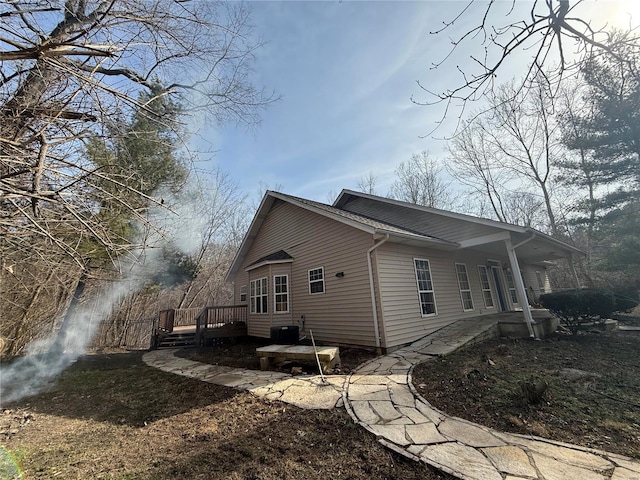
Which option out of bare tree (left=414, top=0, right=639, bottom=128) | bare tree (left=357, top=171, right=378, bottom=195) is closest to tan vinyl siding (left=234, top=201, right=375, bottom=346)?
bare tree (left=414, top=0, right=639, bottom=128)

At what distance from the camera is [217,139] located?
368 centimetres

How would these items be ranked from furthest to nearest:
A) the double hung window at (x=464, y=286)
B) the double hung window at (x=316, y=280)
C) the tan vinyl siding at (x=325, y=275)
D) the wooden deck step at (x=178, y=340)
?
the wooden deck step at (x=178, y=340), the double hung window at (x=464, y=286), the double hung window at (x=316, y=280), the tan vinyl siding at (x=325, y=275)

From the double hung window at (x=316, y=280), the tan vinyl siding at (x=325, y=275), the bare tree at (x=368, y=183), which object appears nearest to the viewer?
the tan vinyl siding at (x=325, y=275)

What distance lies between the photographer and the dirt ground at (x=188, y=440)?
2639 mm

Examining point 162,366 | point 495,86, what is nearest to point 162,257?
point 162,366

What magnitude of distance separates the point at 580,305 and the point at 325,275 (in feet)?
24.7

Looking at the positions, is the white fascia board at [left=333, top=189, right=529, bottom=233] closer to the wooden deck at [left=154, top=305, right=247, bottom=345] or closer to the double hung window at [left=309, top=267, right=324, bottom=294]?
the double hung window at [left=309, top=267, right=324, bottom=294]

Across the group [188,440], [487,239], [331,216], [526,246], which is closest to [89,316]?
[331,216]

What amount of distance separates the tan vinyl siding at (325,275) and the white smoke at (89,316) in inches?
137

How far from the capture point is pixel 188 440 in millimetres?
3316

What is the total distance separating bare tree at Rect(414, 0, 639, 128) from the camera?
2209mm

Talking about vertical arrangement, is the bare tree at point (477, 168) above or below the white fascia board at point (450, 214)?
above

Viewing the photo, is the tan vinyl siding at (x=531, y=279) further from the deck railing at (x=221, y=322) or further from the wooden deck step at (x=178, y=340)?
the wooden deck step at (x=178, y=340)

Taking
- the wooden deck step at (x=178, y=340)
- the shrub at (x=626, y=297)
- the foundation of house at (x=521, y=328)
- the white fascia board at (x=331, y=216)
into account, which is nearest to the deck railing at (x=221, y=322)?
the wooden deck step at (x=178, y=340)
